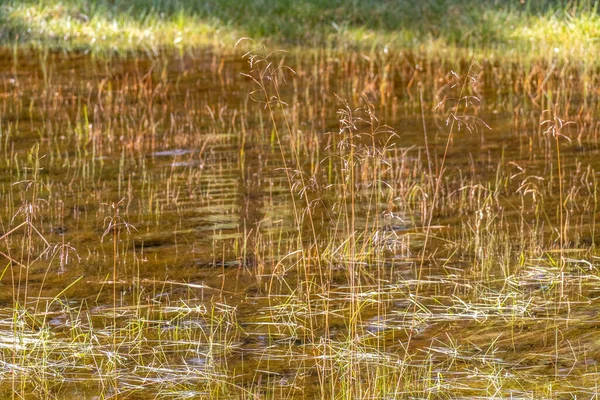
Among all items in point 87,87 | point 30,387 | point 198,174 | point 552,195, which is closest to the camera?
point 30,387

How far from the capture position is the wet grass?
4.53 metres

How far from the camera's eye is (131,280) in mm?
5797

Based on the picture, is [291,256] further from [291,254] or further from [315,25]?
[315,25]

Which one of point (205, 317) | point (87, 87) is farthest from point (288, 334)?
point (87, 87)

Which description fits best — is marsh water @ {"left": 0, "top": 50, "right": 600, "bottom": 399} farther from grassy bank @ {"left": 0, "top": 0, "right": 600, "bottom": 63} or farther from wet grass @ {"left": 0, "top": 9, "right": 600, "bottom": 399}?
grassy bank @ {"left": 0, "top": 0, "right": 600, "bottom": 63}

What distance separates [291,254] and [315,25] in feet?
38.0

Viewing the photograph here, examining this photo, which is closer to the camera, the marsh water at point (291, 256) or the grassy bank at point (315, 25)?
the marsh water at point (291, 256)

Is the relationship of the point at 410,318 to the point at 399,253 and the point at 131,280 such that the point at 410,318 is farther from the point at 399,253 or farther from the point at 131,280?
the point at 131,280

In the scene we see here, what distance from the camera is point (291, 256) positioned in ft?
20.1

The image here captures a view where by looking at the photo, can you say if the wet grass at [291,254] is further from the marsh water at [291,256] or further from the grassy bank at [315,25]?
the grassy bank at [315,25]

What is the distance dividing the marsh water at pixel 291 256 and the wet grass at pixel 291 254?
2 cm

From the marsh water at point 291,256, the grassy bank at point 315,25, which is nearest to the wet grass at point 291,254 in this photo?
the marsh water at point 291,256

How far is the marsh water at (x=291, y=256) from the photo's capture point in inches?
178

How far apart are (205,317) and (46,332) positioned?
74 cm
